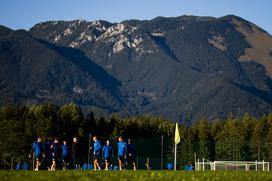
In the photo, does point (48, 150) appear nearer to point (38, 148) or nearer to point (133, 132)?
point (38, 148)

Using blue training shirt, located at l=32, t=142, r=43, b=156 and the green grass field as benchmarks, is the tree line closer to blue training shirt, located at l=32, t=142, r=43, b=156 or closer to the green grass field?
blue training shirt, located at l=32, t=142, r=43, b=156

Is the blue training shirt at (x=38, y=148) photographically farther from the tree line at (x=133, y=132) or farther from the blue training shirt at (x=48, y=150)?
the tree line at (x=133, y=132)

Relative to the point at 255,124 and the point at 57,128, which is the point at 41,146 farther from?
the point at 255,124

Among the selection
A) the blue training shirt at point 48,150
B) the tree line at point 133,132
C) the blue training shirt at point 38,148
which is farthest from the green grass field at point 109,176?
the tree line at point 133,132

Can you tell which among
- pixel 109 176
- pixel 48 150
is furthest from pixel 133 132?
pixel 109 176

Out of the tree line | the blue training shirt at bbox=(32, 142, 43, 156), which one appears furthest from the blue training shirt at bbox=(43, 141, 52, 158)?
the tree line

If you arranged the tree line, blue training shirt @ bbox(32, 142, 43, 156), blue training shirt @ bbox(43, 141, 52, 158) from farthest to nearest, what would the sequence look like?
the tree line < blue training shirt @ bbox(43, 141, 52, 158) < blue training shirt @ bbox(32, 142, 43, 156)

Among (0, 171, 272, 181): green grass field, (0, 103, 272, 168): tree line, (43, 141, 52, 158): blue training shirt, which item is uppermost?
(0, 103, 272, 168): tree line

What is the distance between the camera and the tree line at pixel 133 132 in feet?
279

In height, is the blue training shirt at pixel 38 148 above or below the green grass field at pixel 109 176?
above

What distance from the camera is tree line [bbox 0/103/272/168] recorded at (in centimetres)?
8506

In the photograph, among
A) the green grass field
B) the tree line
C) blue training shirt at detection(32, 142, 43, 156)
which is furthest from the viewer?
the tree line

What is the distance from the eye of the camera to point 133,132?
144 metres

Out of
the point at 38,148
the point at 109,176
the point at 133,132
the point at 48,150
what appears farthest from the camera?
the point at 133,132
